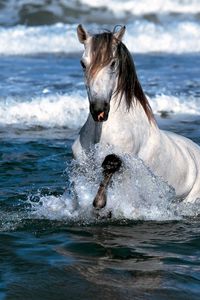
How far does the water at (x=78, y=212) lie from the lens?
17.0ft

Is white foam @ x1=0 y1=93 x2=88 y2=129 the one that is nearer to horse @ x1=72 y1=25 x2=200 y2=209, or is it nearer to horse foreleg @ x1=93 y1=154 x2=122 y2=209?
horse @ x1=72 y1=25 x2=200 y2=209

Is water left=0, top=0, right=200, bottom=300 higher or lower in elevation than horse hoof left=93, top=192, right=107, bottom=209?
lower

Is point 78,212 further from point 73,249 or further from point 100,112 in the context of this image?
point 100,112

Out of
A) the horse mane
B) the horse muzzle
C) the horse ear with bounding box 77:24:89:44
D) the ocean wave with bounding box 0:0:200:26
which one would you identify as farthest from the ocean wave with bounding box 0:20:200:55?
the horse muzzle

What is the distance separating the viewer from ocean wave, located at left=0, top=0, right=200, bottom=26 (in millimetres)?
30562

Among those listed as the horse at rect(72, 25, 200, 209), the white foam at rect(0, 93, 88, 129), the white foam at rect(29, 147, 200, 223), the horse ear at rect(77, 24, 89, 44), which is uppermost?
the horse ear at rect(77, 24, 89, 44)

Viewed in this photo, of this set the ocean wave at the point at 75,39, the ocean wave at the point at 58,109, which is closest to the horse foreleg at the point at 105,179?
the ocean wave at the point at 58,109

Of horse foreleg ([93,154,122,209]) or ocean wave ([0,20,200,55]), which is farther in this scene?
ocean wave ([0,20,200,55])

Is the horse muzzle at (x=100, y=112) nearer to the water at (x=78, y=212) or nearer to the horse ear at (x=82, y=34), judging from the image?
the water at (x=78, y=212)

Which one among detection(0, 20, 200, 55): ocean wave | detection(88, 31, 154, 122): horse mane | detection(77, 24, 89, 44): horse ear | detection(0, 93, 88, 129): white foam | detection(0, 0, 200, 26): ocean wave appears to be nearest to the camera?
detection(88, 31, 154, 122): horse mane

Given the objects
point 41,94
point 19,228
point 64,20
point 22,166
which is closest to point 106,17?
point 64,20

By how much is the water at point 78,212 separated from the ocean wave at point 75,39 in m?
8.16

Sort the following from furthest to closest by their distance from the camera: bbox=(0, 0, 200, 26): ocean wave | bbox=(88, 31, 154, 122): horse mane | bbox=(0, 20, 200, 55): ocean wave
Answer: bbox=(0, 0, 200, 26): ocean wave, bbox=(0, 20, 200, 55): ocean wave, bbox=(88, 31, 154, 122): horse mane

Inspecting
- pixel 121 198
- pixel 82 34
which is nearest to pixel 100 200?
pixel 121 198
